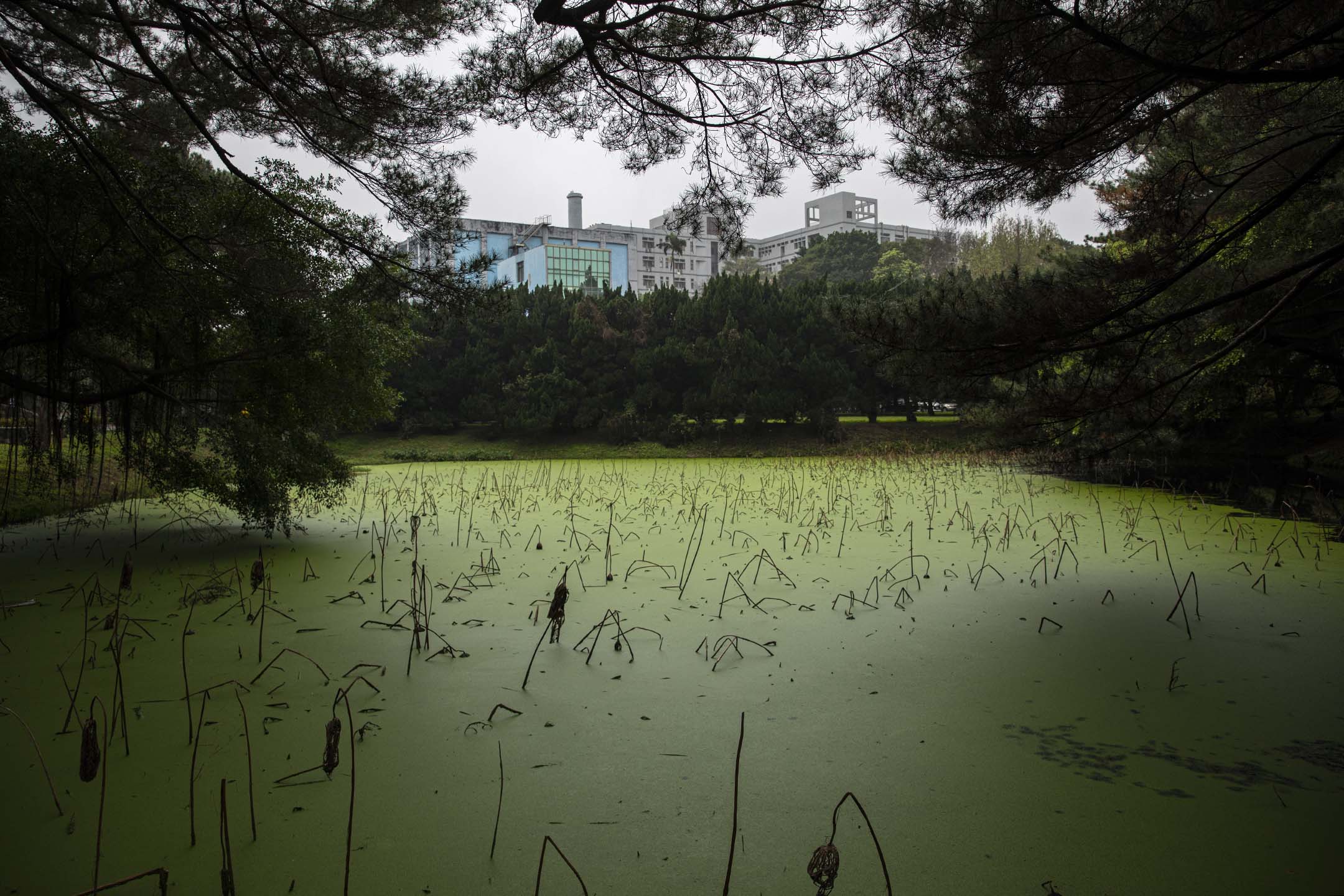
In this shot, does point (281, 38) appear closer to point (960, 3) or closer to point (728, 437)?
point (960, 3)

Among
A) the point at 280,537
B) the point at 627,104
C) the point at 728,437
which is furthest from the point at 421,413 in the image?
the point at 627,104

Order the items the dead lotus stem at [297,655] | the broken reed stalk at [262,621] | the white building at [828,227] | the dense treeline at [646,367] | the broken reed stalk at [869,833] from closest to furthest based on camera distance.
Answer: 1. the broken reed stalk at [869,833]
2. the dead lotus stem at [297,655]
3. the broken reed stalk at [262,621]
4. the dense treeline at [646,367]
5. the white building at [828,227]

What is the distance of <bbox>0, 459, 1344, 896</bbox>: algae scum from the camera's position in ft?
4.95

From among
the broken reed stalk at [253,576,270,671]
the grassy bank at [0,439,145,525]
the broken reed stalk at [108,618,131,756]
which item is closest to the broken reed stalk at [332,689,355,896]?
the broken reed stalk at [108,618,131,756]

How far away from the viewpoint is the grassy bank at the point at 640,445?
13328 mm

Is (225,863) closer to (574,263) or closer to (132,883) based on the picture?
(132,883)

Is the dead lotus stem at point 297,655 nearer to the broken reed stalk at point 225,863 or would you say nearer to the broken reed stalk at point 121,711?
the broken reed stalk at point 121,711

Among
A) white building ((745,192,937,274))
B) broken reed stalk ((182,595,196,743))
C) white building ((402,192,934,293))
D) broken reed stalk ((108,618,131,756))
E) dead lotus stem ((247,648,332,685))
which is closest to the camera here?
broken reed stalk ((108,618,131,756))

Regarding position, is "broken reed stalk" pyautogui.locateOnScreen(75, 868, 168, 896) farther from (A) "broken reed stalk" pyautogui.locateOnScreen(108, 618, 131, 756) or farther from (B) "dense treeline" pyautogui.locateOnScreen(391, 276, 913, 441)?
(B) "dense treeline" pyautogui.locateOnScreen(391, 276, 913, 441)

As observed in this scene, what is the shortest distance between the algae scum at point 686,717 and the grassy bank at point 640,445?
349 inches

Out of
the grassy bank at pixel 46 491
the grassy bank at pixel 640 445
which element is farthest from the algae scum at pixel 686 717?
the grassy bank at pixel 640 445

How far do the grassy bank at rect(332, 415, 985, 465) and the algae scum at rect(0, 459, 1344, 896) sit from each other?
8860 mm

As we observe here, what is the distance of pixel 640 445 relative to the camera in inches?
564

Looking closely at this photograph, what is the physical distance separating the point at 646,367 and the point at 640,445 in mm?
1477
